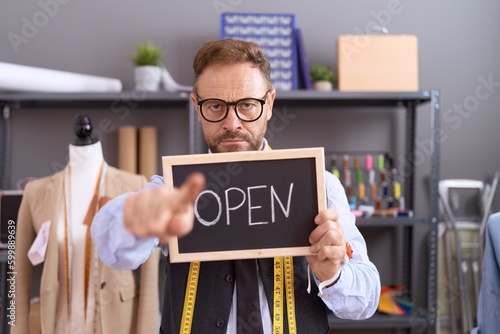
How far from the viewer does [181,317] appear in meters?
1.16

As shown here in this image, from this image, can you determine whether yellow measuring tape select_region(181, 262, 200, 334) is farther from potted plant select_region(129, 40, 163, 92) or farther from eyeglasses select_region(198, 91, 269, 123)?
potted plant select_region(129, 40, 163, 92)

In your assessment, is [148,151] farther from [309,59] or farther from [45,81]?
[309,59]

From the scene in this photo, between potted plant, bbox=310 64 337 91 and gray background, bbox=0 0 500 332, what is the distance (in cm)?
28

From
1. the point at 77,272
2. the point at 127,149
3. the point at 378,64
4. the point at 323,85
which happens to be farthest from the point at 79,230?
the point at 378,64

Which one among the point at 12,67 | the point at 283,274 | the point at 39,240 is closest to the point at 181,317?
the point at 283,274

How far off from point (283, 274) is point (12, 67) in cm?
181

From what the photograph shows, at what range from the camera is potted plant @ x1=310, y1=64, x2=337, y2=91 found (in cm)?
256

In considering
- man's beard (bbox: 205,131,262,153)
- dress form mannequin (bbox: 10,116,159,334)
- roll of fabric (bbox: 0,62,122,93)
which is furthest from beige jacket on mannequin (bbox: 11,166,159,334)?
man's beard (bbox: 205,131,262,153)

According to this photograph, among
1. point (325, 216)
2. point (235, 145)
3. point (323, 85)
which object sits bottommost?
point (325, 216)

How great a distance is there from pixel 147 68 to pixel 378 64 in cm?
120

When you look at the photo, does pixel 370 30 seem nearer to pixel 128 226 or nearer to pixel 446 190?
pixel 446 190

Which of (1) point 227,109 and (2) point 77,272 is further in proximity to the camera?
(2) point 77,272

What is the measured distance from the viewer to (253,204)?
107 cm

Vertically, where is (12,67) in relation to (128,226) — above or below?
above
